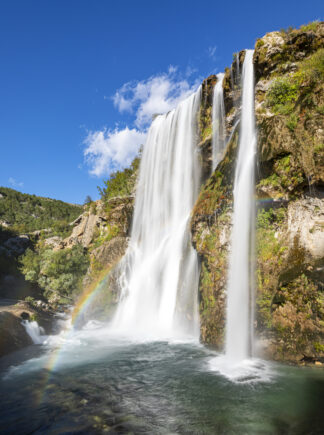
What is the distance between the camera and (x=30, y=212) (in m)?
68.4

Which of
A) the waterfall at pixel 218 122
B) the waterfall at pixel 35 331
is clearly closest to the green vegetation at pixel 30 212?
the waterfall at pixel 35 331

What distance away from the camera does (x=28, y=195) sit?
266ft

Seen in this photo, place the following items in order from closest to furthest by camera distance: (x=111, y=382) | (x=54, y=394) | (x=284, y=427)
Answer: (x=284, y=427) < (x=54, y=394) < (x=111, y=382)

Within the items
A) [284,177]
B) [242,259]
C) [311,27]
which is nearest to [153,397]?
[242,259]

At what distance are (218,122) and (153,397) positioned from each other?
16684mm

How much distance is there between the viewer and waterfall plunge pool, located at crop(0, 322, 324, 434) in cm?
563

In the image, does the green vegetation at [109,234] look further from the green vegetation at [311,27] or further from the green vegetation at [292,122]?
the green vegetation at [311,27]

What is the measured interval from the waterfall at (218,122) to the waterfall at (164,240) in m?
1.91

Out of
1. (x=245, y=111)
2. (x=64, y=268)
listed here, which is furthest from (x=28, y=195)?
(x=245, y=111)

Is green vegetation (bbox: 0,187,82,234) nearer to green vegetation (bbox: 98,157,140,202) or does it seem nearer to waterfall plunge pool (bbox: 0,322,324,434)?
green vegetation (bbox: 98,157,140,202)

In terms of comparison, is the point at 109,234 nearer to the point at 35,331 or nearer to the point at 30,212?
the point at 35,331

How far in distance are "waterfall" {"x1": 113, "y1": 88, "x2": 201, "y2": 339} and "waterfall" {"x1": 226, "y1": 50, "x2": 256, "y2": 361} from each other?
178 inches

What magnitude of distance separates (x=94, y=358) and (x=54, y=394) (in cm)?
389

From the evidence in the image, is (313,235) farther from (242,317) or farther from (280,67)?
(280,67)
